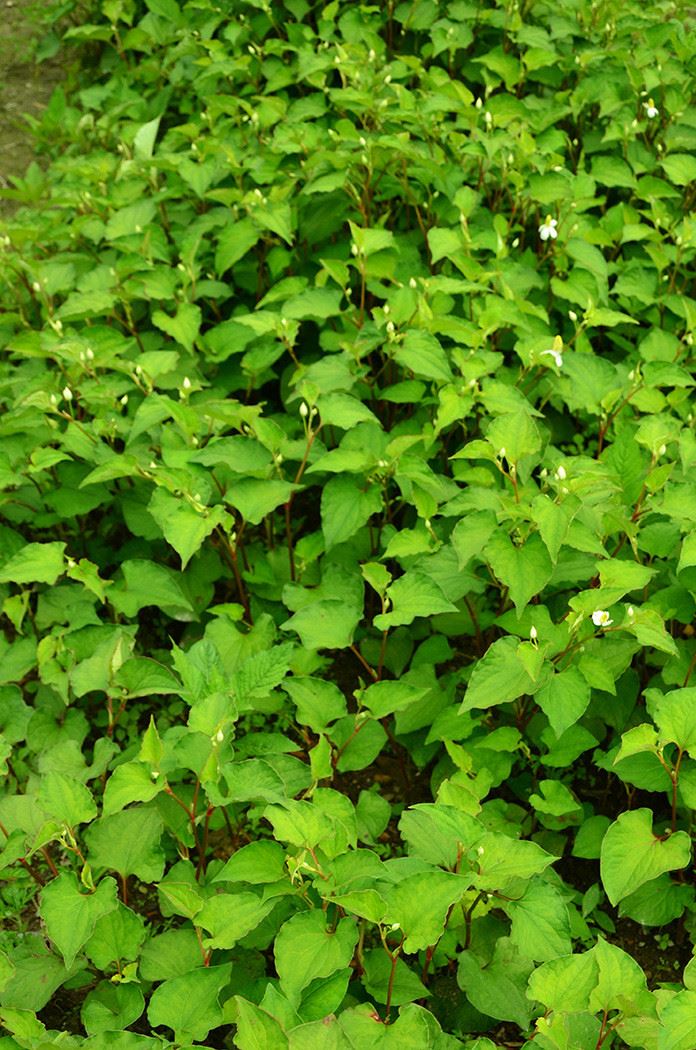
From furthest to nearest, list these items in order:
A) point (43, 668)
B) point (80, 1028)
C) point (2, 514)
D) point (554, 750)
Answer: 1. point (2, 514)
2. point (43, 668)
3. point (554, 750)
4. point (80, 1028)

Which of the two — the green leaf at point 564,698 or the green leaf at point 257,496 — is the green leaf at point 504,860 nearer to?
the green leaf at point 564,698

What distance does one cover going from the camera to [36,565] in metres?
2.96

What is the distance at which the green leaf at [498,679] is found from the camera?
2.45 meters

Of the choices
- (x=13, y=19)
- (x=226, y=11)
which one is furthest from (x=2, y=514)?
(x=13, y=19)

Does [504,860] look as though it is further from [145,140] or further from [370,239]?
[145,140]

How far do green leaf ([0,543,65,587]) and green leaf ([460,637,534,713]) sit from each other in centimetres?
129

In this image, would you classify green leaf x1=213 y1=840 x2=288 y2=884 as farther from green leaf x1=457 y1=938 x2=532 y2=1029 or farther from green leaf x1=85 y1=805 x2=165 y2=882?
green leaf x1=457 y1=938 x2=532 y2=1029

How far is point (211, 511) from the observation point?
2.91 meters

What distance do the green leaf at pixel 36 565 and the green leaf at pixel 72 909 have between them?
953 mm

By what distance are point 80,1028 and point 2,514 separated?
5.64 ft

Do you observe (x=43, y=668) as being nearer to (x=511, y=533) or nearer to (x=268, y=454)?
(x=268, y=454)

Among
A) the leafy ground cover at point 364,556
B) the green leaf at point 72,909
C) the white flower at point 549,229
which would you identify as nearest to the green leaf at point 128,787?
the leafy ground cover at point 364,556

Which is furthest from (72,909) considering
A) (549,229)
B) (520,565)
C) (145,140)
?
(145,140)

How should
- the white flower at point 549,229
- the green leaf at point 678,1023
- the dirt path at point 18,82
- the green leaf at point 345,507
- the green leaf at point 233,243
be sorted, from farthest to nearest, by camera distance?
1. the dirt path at point 18,82
2. the green leaf at point 233,243
3. the white flower at point 549,229
4. the green leaf at point 345,507
5. the green leaf at point 678,1023
